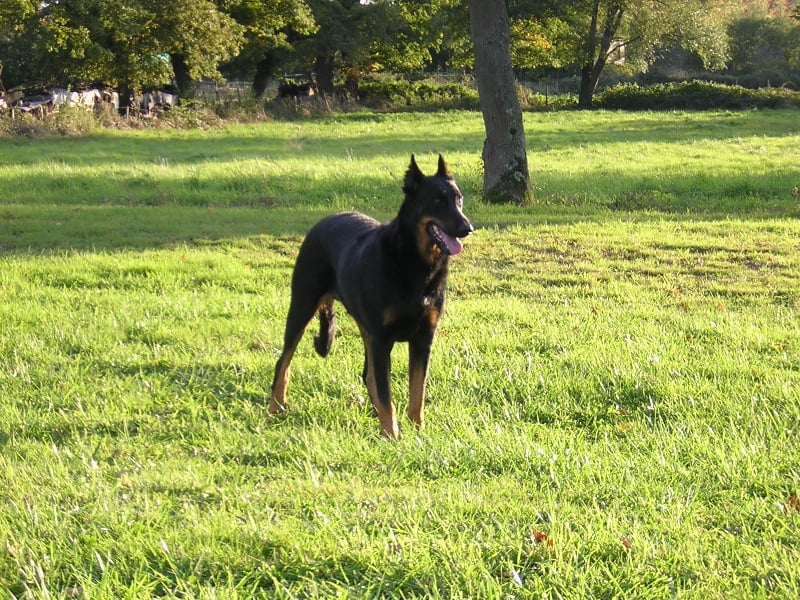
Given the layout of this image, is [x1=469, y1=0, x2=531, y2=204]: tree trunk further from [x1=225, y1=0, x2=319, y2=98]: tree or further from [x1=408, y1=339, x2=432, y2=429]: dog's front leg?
[x1=225, y1=0, x2=319, y2=98]: tree

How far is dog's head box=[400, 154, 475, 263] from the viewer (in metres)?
4.90

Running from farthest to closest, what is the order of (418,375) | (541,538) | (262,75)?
1. (262,75)
2. (418,375)
3. (541,538)

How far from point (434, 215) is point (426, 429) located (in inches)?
50.1

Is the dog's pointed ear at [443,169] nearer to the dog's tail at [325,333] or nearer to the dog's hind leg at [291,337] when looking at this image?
the dog's hind leg at [291,337]

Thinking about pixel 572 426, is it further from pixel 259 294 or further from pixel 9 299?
pixel 9 299

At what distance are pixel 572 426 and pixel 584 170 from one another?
16485mm

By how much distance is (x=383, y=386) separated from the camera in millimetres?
5031

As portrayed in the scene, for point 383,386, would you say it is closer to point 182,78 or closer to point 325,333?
point 325,333

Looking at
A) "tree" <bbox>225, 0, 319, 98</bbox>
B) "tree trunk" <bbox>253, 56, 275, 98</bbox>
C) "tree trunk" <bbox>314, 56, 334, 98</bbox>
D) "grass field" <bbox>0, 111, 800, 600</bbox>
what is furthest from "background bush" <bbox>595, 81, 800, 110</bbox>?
"grass field" <bbox>0, 111, 800, 600</bbox>

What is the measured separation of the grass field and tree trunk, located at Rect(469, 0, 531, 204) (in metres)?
3.75

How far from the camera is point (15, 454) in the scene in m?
4.71

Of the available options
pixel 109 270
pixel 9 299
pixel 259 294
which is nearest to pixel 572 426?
pixel 259 294

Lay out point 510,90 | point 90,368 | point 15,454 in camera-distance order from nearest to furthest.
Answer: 1. point 15,454
2. point 90,368
3. point 510,90

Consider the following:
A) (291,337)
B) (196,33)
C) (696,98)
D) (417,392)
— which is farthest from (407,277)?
(696,98)
